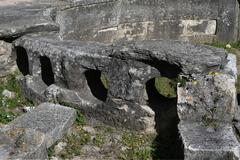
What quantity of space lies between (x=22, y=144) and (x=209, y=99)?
2.22 metres

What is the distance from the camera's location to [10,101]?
7.73 metres

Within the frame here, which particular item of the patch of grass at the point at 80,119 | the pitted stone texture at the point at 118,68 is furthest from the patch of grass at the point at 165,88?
the patch of grass at the point at 80,119

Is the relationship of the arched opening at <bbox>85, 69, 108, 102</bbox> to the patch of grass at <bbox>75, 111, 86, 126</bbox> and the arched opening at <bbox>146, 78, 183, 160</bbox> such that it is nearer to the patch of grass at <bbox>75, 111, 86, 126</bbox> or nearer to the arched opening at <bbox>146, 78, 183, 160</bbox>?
the patch of grass at <bbox>75, 111, 86, 126</bbox>

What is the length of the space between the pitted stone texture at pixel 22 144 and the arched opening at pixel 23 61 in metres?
2.44

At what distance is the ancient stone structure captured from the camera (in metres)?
6.24

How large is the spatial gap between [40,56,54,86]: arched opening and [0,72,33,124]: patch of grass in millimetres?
414

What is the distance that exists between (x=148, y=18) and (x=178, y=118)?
5032mm

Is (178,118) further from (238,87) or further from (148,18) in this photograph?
(148,18)

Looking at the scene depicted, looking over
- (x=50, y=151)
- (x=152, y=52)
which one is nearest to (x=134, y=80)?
(x=152, y=52)

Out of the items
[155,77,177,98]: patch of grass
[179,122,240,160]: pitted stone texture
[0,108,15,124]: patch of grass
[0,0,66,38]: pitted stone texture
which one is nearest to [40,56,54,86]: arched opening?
[0,0,66,38]: pitted stone texture

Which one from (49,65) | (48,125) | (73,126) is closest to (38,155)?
(48,125)

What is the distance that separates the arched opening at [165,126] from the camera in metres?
6.42

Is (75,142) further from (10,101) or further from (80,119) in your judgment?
(10,101)

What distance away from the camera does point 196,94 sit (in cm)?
633
